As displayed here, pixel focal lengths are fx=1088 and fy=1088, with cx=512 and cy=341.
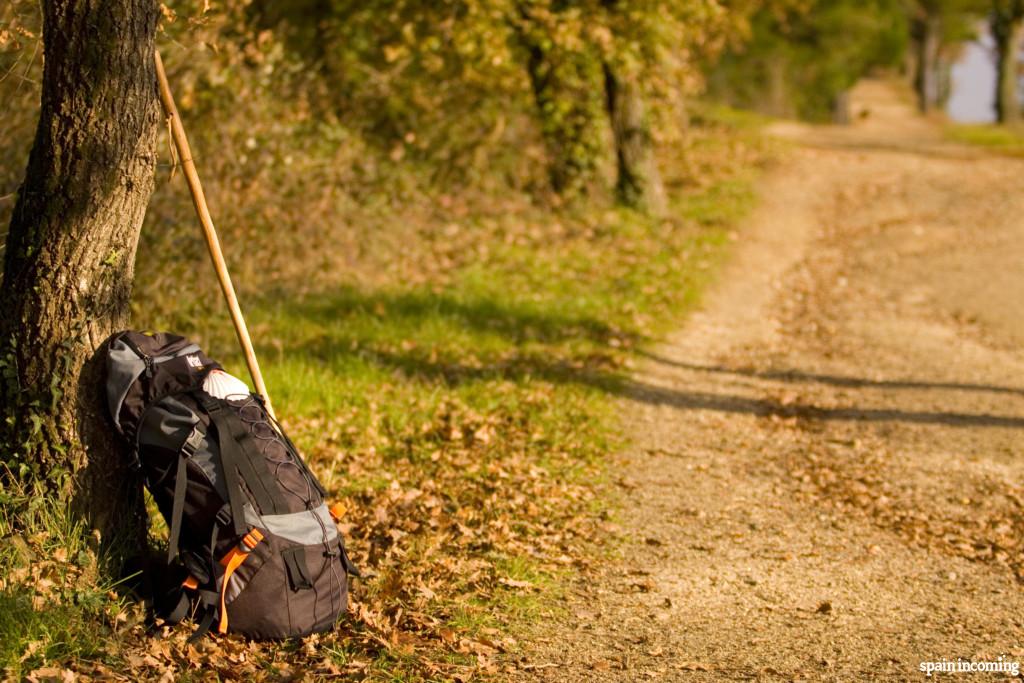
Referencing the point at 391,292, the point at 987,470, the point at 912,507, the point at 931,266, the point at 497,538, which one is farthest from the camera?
the point at 931,266

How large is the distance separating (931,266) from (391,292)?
7749 mm

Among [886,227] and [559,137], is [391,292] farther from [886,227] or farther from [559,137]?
[886,227]

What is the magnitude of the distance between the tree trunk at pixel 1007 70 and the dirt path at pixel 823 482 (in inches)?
789

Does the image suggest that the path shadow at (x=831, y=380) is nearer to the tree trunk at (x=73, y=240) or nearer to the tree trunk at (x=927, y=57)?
the tree trunk at (x=73, y=240)

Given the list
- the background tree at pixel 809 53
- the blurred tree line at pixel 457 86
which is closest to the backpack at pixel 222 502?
the blurred tree line at pixel 457 86

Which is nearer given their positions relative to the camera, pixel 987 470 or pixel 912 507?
pixel 912 507

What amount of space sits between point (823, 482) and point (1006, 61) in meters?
30.7

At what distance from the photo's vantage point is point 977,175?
69.3 feet

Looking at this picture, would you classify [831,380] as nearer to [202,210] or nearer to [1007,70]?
[202,210]

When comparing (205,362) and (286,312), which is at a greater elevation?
(205,362)

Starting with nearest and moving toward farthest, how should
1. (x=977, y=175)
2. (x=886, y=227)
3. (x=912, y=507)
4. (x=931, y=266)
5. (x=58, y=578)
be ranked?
(x=58, y=578)
(x=912, y=507)
(x=931, y=266)
(x=886, y=227)
(x=977, y=175)

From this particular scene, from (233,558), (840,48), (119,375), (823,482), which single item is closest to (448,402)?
(823,482)

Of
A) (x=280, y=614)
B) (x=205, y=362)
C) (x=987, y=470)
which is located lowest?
(x=987, y=470)

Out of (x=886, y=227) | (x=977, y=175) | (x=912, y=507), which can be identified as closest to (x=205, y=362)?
(x=912, y=507)
